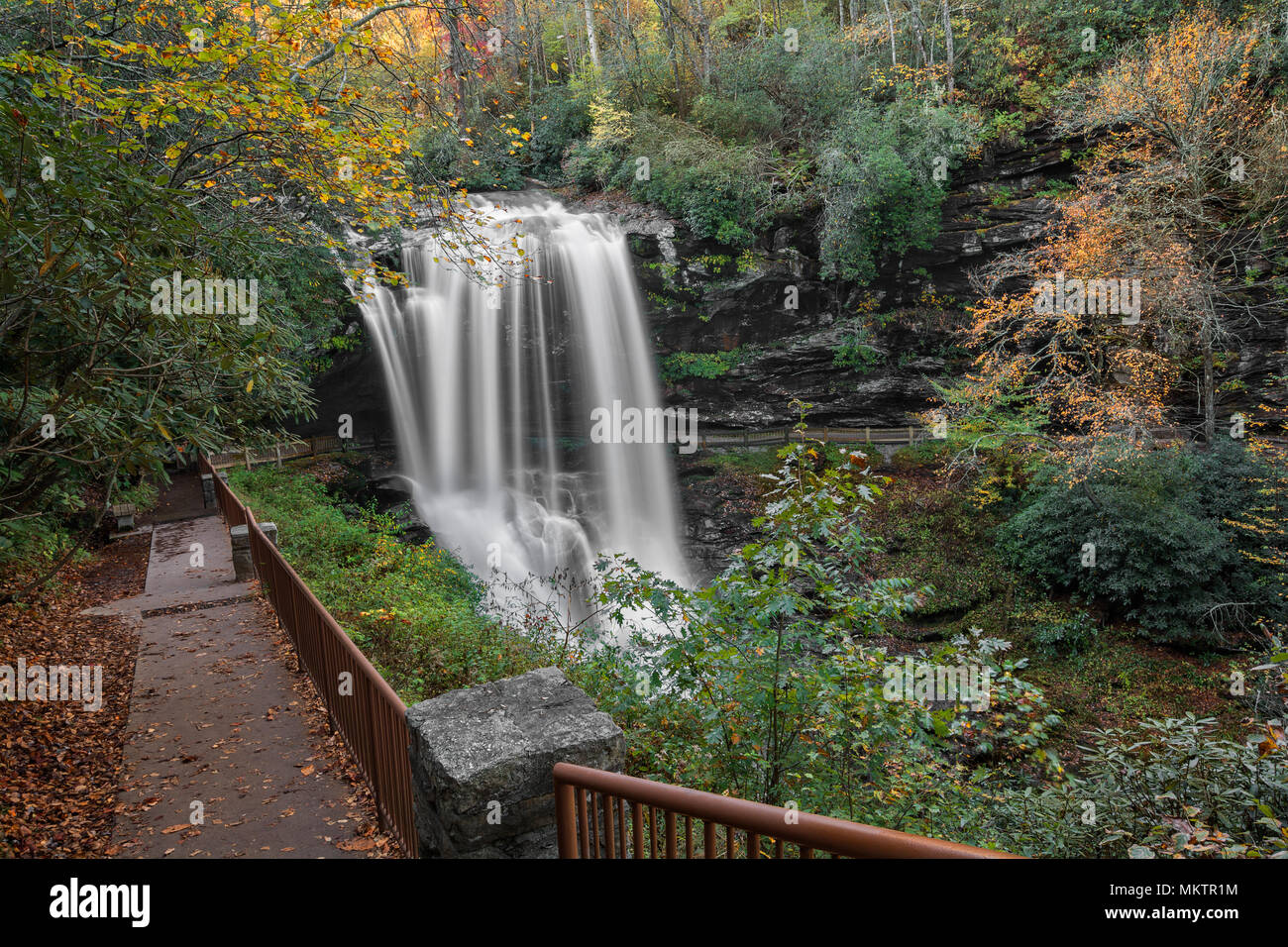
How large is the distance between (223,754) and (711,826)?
494 cm

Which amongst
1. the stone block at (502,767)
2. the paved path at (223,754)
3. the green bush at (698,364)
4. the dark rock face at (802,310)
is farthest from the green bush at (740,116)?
the stone block at (502,767)

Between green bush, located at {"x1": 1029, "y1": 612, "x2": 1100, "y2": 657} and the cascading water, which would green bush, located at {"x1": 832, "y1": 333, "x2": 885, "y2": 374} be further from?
green bush, located at {"x1": 1029, "y1": 612, "x2": 1100, "y2": 657}

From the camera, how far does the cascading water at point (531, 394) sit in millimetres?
18891

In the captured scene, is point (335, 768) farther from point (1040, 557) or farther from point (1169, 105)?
point (1169, 105)

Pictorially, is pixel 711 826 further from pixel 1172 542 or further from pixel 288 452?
pixel 288 452

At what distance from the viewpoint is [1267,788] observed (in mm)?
2887

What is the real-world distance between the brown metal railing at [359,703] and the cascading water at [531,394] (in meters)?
11.3

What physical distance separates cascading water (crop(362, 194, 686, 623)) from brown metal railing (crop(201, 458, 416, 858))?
11.3 meters

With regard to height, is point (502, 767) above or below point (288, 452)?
below

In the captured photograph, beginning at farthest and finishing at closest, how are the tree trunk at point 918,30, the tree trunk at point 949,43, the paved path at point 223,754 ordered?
the tree trunk at point 918,30 < the tree trunk at point 949,43 < the paved path at point 223,754

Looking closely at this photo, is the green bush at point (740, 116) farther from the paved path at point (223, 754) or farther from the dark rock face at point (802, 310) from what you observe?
the paved path at point (223, 754)

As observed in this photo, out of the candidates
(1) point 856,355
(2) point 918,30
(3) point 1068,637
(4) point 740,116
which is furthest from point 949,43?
(3) point 1068,637

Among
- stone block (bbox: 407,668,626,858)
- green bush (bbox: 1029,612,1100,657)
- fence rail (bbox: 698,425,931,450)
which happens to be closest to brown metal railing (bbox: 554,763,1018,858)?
stone block (bbox: 407,668,626,858)

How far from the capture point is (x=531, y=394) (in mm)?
21266
